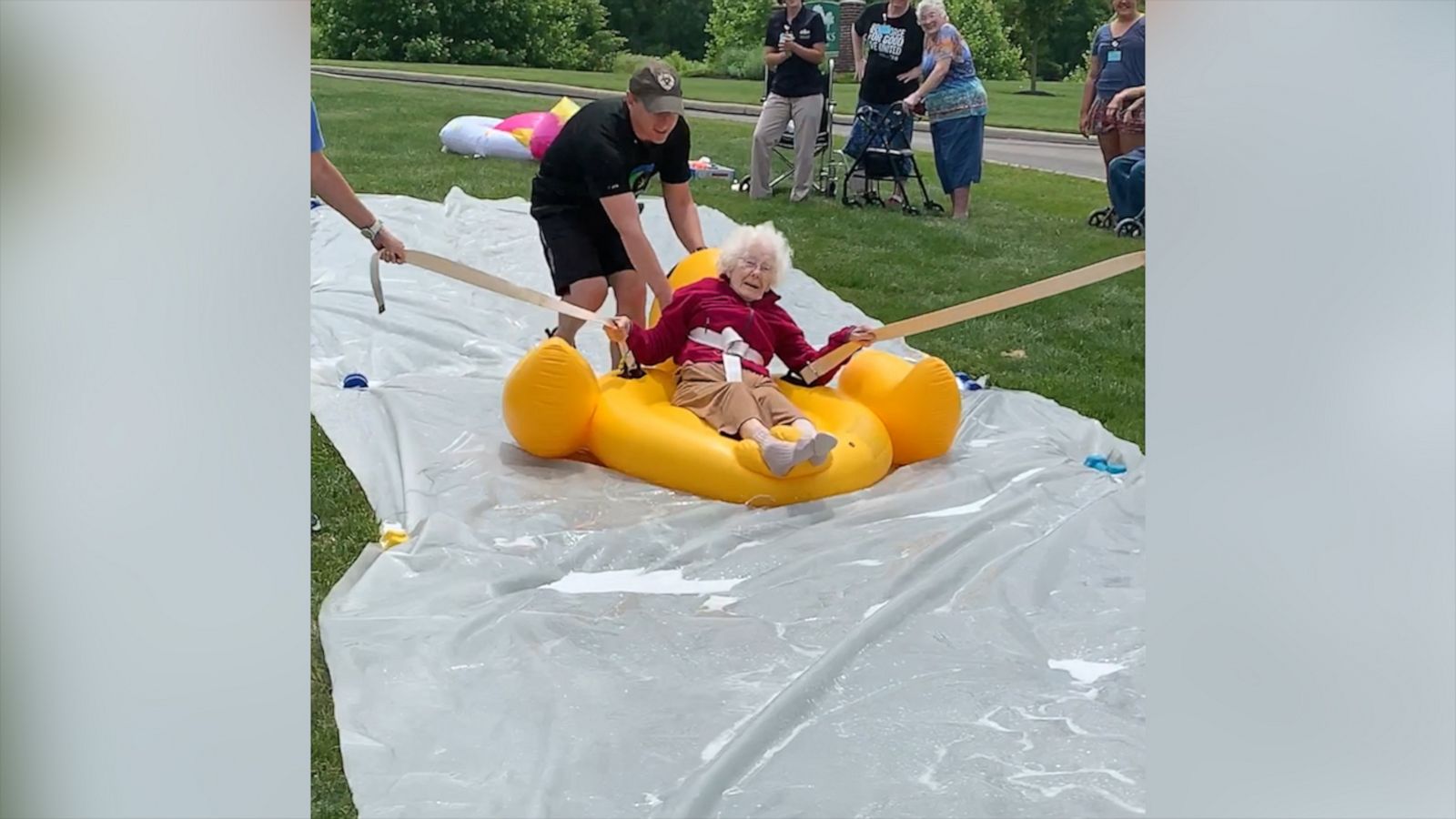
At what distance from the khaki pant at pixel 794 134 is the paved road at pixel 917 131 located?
0.28 m

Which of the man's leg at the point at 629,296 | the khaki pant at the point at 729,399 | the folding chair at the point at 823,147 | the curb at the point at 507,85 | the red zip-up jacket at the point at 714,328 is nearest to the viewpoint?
the khaki pant at the point at 729,399

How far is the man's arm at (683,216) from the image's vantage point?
3.31m

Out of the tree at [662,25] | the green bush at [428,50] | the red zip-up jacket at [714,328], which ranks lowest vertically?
the red zip-up jacket at [714,328]

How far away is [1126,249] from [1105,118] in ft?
1.70

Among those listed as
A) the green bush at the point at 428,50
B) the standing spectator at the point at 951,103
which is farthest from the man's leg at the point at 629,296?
the green bush at the point at 428,50

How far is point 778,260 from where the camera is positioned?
293cm

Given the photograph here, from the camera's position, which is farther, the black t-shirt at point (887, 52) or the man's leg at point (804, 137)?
the man's leg at point (804, 137)

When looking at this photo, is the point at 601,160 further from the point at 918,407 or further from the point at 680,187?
the point at 918,407

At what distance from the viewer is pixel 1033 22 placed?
6.43 meters

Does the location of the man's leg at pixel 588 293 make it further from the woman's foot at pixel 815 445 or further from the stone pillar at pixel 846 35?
the stone pillar at pixel 846 35

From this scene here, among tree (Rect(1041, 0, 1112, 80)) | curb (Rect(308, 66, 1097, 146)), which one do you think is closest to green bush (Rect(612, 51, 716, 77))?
curb (Rect(308, 66, 1097, 146))

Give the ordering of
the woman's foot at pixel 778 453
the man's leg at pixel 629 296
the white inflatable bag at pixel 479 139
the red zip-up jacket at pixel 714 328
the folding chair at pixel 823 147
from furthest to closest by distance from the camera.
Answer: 1. the white inflatable bag at pixel 479 139
2. the folding chair at pixel 823 147
3. the man's leg at pixel 629 296
4. the red zip-up jacket at pixel 714 328
5. the woman's foot at pixel 778 453

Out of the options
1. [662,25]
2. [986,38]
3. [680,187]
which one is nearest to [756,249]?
[680,187]
